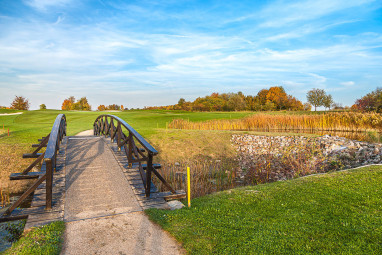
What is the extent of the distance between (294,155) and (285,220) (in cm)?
896

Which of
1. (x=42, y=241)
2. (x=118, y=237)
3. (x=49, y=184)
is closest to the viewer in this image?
(x=42, y=241)

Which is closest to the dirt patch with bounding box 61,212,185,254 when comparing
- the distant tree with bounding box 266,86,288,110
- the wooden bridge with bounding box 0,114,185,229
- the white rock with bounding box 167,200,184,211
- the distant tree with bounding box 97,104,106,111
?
the wooden bridge with bounding box 0,114,185,229

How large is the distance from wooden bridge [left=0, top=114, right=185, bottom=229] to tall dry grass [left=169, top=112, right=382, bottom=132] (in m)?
13.3

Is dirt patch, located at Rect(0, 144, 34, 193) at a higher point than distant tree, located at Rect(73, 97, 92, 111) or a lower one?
lower

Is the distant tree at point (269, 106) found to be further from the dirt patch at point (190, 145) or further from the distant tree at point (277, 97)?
the dirt patch at point (190, 145)

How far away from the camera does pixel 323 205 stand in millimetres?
5133

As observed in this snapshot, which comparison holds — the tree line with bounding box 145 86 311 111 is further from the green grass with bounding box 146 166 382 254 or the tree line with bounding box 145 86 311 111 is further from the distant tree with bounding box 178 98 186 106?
the green grass with bounding box 146 166 382 254

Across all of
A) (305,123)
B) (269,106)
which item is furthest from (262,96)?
(305,123)

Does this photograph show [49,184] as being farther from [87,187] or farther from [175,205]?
[175,205]

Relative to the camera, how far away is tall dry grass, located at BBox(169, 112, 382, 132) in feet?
59.7

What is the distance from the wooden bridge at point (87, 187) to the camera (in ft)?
15.9

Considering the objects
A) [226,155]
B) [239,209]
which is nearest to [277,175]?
[226,155]

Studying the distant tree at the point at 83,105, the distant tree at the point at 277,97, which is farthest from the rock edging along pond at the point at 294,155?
the distant tree at the point at 83,105

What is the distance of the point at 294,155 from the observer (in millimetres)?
12727
